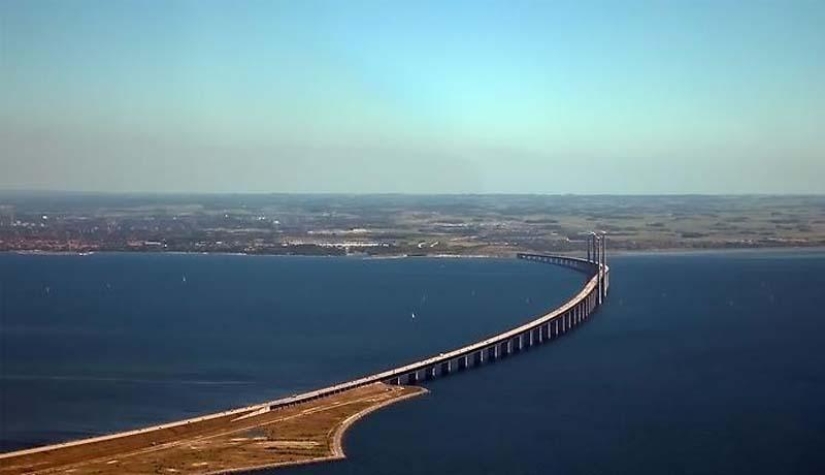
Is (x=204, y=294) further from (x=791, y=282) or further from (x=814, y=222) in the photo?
(x=814, y=222)

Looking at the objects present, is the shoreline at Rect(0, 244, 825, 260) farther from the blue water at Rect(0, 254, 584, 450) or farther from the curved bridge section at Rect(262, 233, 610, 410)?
the curved bridge section at Rect(262, 233, 610, 410)

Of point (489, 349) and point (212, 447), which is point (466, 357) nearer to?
point (489, 349)

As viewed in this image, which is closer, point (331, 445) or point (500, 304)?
point (331, 445)

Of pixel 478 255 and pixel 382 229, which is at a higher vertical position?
pixel 382 229

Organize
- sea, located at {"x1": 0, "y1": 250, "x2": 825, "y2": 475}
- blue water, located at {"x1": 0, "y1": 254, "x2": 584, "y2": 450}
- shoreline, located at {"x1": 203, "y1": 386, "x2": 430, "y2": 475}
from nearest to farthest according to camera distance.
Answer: shoreline, located at {"x1": 203, "y1": 386, "x2": 430, "y2": 475} < sea, located at {"x1": 0, "y1": 250, "x2": 825, "y2": 475} < blue water, located at {"x1": 0, "y1": 254, "x2": 584, "y2": 450}

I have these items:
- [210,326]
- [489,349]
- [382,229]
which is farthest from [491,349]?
[382,229]

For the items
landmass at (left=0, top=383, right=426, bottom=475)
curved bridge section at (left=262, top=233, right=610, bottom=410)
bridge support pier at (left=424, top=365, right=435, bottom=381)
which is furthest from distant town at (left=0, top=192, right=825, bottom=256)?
landmass at (left=0, top=383, right=426, bottom=475)

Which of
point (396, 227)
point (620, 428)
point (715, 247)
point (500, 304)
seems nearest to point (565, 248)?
point (715, 247)
